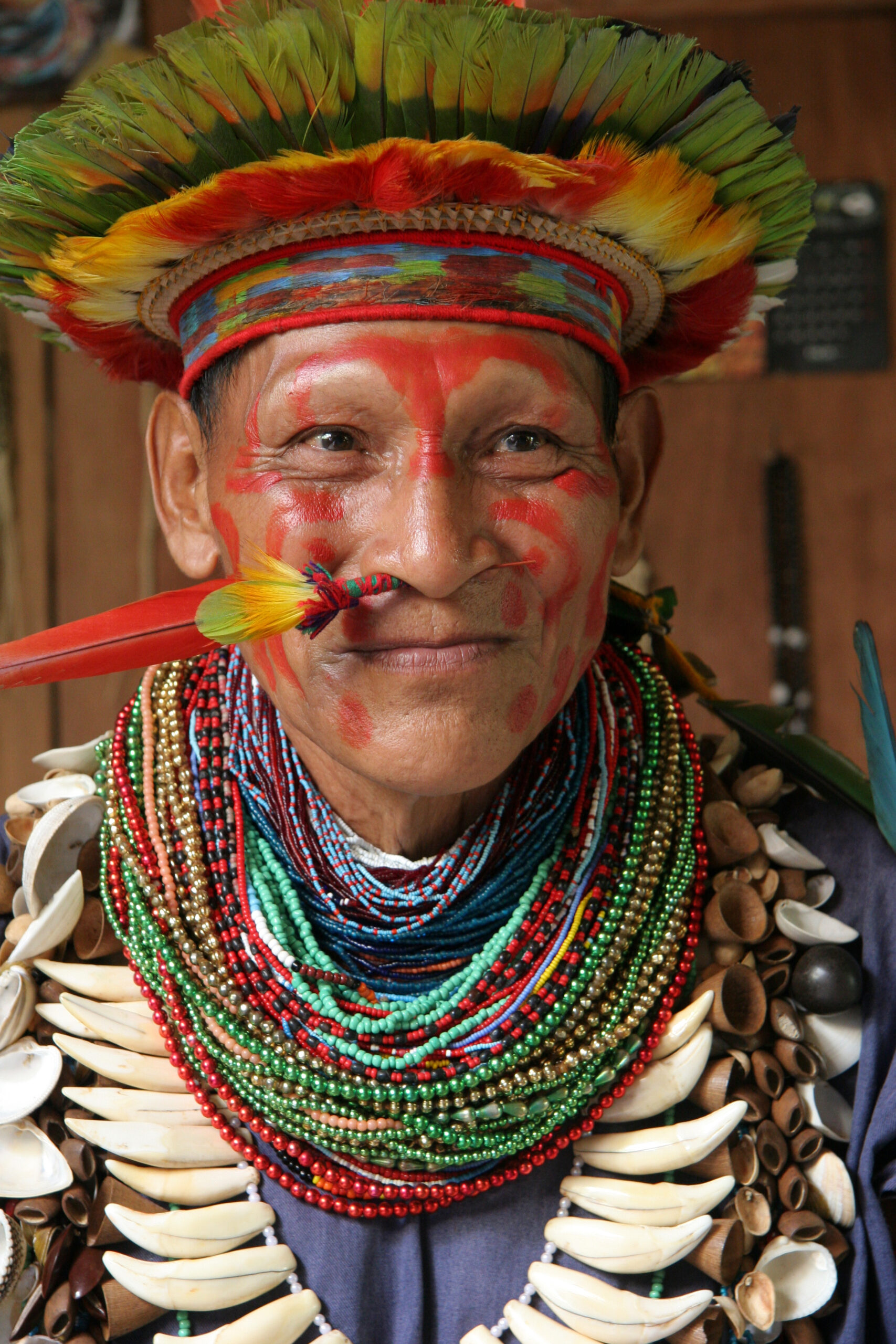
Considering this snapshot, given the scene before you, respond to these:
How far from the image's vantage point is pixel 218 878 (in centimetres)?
115

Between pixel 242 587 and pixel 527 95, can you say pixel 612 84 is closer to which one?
pixel 527 95

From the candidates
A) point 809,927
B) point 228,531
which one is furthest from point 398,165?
point 809,927

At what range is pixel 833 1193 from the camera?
42.9 inches

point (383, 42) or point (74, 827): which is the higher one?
point (383, 42)

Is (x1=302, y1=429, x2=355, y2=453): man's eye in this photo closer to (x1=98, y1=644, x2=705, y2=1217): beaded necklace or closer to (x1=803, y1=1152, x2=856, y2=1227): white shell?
(x1=98, y1=644, x2=705, y2=1217): beaded necklace

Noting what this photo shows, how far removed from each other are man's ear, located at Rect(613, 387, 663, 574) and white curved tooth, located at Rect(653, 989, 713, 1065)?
1.35ft

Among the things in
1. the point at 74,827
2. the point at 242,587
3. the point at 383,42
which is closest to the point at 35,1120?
the point at 74,827

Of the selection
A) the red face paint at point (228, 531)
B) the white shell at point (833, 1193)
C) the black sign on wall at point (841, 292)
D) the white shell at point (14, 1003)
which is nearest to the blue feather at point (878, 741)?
the white shell at point (833, 1193)

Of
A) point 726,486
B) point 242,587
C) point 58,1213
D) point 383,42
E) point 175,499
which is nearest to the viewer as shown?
point 383,42

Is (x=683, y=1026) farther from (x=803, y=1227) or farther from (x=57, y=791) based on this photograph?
(x=57, y=791)

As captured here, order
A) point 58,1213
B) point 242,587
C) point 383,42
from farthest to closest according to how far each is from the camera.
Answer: point 58,1213
point 242,587
point 383,42

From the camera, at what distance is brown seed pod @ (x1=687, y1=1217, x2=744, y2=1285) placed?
106 cm

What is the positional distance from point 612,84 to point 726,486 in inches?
69.5

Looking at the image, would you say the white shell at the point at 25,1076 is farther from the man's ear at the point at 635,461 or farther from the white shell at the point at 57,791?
the man's ear at the point at 635,461
